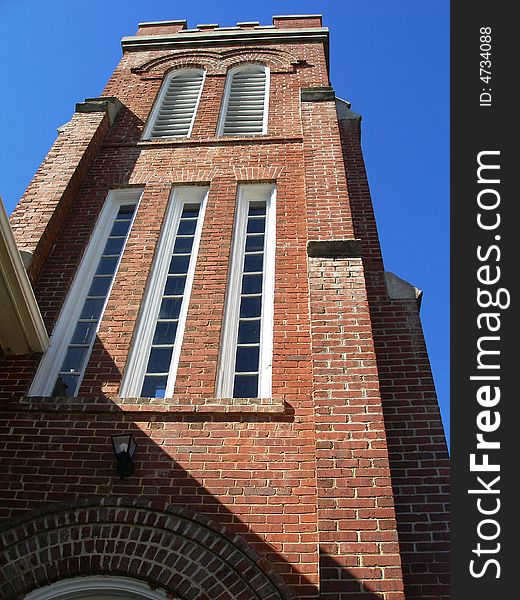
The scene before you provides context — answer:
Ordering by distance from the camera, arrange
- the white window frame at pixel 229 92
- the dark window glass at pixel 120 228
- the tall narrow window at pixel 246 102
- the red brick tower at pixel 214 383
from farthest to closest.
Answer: the tall narrow window at pixel 246 102, the white window frame at pixel 229 92, the dark window glass at pixel 120 228, the red brick tower at pixel 214 383

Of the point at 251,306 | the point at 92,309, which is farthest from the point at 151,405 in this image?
the point at 92,309

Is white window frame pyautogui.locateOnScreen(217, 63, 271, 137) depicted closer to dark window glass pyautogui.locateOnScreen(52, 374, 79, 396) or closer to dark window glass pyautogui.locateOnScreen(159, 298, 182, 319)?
dark window glass pyautogui.locateOnScreen(159, 298, 182, 319)

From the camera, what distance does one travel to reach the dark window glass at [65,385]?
271 inches

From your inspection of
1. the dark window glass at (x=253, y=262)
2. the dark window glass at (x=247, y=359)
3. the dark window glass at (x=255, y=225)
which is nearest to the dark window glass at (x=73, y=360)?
the dark window glass at (x=247, y=359)

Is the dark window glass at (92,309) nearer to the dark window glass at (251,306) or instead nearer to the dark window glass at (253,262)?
the dark window glass at (251,306)

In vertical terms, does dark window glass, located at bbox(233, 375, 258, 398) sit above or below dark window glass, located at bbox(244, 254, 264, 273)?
below

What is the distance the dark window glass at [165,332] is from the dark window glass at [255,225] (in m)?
2.13

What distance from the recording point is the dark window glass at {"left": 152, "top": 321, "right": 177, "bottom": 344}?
7484 millimetres

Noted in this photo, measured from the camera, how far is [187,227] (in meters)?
9.33

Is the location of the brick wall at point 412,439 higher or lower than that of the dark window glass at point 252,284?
lower

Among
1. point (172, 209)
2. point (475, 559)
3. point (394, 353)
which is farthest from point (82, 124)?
point (475, 559)

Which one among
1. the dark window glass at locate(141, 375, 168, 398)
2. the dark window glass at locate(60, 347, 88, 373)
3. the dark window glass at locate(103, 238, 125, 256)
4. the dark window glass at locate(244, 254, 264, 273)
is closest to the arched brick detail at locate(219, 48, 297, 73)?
the dark window glass at locate(103, 238, 125, 256)

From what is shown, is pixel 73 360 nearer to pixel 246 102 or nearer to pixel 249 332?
pixel 249 332

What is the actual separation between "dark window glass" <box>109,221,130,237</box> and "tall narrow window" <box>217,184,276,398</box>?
5.49ft
